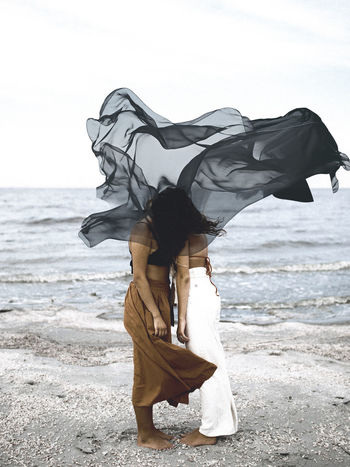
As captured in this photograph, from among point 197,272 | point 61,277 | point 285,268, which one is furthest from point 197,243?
point 285,268

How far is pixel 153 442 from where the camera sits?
139 inches

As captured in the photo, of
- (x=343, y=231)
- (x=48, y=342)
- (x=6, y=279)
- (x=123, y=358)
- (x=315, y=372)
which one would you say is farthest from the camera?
(x=343, y=231)

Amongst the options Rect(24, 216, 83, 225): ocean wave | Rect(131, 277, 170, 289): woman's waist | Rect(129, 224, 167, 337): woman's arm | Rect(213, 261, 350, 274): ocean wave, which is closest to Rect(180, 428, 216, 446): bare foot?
Rect(129, 224, 167, 337): woman's arm

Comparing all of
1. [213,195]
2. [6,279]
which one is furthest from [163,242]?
[6,279]

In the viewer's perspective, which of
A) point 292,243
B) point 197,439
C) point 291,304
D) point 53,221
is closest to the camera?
point 197,439

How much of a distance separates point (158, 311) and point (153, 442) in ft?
3.05

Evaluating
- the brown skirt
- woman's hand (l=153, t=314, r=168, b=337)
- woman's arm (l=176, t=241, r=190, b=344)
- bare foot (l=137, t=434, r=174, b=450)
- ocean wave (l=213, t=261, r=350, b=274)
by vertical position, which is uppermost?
woman's arm (l=176, t=241, r=190, b=344)

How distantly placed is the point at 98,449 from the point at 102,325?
4.85 metres

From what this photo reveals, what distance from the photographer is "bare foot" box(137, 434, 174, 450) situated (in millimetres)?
3512

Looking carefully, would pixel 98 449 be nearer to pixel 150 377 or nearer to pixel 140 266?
pixel 150 377

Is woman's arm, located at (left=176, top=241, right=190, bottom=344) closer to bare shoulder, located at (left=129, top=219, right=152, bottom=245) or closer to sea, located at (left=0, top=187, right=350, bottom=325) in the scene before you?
bare shoulder, located at (left=129, top=219, right=152, bottom=245)

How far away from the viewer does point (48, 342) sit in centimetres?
691

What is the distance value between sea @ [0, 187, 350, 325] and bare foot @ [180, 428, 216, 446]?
2400 mm

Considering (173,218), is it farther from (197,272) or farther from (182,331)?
(182,331)
